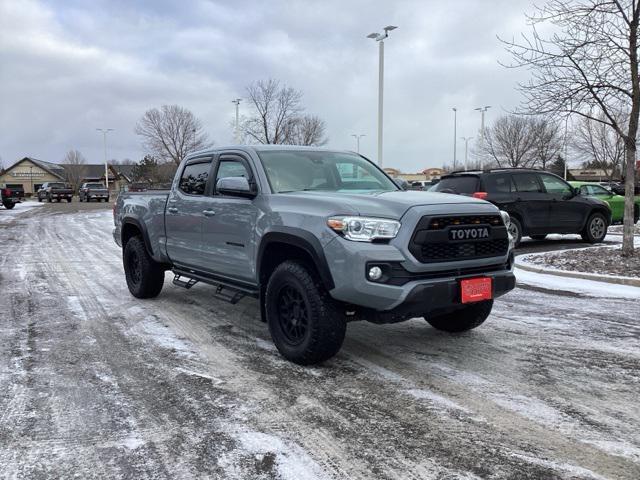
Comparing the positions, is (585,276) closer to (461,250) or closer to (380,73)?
(461,250)

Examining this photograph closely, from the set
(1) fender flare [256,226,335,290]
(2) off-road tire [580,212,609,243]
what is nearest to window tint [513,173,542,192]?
(2) off-road tire [580,212,609,243]

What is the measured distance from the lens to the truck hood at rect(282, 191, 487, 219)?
414 centimetres

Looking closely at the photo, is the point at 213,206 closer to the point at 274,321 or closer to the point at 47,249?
the point at 274,321

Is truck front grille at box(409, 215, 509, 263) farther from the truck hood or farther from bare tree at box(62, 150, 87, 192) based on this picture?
bare tree at box(62, 150, 87, 192)

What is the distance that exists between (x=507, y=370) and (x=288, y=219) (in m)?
2.17

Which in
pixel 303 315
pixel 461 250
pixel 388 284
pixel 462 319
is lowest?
pixel 462 319

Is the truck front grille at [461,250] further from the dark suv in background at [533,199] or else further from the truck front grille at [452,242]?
the dark suv in background at [533,199]

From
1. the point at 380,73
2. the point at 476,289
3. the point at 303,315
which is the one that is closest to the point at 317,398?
the point at 303,315

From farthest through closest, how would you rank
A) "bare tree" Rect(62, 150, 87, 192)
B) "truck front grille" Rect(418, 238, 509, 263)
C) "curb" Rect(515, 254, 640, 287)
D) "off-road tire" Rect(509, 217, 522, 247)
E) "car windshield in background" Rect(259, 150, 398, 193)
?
"bare tree" Rect(62, 150, 87, 192)
"off-road tire" Rect(509, 217, 522, 247)
"curb" Rect(515, 254, 640, 287)
"car windshield in background" Rect(259, 150, 398, 193)
"truck front grille" Rect(418, 238, 509, 263)

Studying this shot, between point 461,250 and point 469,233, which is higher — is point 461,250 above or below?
below

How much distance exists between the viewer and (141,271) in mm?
7234

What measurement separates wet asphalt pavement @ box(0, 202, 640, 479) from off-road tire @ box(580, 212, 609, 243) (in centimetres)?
646

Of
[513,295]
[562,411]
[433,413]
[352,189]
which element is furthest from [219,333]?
[513,295]

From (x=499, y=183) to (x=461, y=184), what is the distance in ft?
2.55
